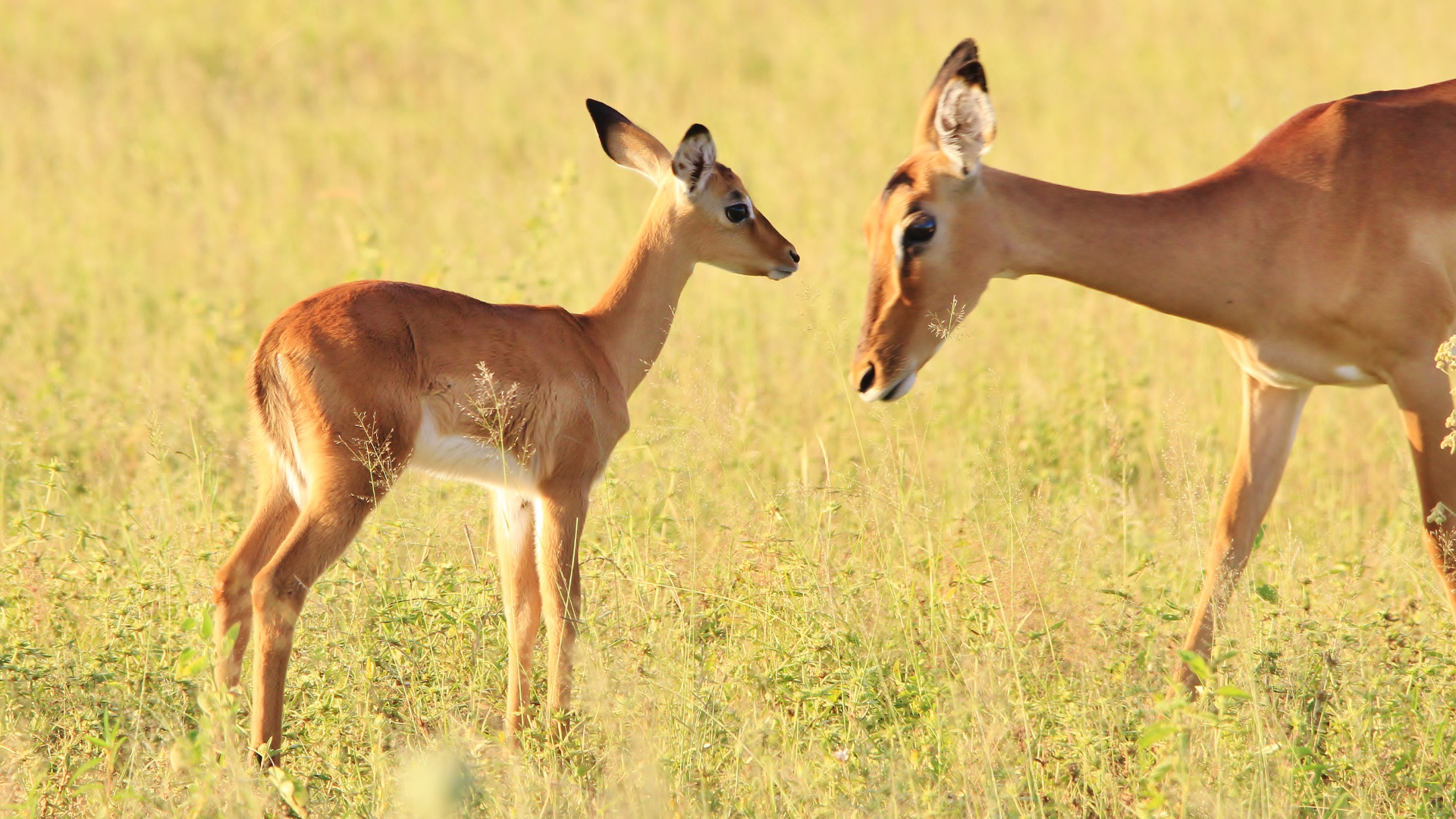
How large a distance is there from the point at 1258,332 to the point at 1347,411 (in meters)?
2.61

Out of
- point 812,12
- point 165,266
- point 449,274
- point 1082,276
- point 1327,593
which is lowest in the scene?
point 165,266

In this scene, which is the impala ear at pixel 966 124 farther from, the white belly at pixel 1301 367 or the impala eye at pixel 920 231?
the white belly at pixel 1301 367

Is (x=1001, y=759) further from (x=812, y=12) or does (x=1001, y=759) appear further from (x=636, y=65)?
(x=812, y=12)

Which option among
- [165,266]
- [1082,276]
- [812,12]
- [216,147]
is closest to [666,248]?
[1082,276]

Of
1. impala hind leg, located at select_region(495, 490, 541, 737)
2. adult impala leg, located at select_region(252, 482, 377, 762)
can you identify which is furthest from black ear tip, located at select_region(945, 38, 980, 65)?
adult impala leg, located at select_region(252, 482, 377, 762)

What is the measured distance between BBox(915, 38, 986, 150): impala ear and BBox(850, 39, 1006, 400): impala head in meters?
0.08

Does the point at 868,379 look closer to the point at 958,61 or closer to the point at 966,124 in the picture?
the point at 966,124

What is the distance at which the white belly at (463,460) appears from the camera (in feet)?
13.6

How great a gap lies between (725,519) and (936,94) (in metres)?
1.56

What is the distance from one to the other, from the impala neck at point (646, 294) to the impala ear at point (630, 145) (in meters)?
0.15

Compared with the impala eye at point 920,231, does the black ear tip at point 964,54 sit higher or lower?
higher

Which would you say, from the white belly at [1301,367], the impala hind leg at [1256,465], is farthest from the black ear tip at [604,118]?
the impala hind leg at [1256,465]

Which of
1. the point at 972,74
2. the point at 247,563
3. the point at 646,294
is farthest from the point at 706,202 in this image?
the point at 247,563

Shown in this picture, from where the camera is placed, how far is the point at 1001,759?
11.4 ft
